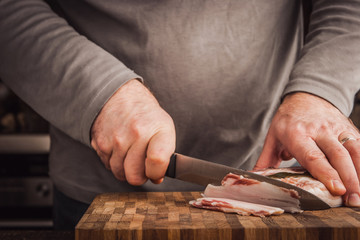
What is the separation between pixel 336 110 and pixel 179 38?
1.55ft

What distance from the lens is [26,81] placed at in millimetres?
1247

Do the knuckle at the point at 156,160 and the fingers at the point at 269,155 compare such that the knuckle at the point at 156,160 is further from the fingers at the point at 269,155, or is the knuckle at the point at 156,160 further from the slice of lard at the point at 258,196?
the fingers at the point at 269,155

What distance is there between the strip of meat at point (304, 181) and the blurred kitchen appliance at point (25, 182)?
5.08 ft

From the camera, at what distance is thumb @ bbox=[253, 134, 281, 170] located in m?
1.18

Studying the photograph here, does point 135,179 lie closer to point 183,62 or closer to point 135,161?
point 135,161

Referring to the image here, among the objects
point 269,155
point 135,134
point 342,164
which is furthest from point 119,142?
point 342,164

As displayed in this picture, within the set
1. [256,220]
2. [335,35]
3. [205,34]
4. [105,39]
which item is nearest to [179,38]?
[205,34]

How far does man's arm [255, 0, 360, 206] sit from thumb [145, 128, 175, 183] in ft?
0.97

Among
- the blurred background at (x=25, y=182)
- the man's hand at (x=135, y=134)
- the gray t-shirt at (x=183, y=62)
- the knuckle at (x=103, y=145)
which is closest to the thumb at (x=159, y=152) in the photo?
the man's hand at (x=135, y=134)

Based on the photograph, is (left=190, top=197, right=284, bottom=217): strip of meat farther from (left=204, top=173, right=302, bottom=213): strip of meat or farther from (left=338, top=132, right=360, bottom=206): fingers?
(left=338, top=132, right=360, bottom=206): fingers

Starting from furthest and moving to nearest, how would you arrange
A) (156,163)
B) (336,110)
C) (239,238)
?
(336,110), (156,163), (239,238)

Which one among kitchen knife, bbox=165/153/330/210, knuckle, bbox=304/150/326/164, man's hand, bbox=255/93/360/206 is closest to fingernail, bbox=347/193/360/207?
man's hand, bbox=255/93/360/206

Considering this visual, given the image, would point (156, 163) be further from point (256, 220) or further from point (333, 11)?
point (333, 11)

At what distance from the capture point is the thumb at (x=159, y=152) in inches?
40.1
